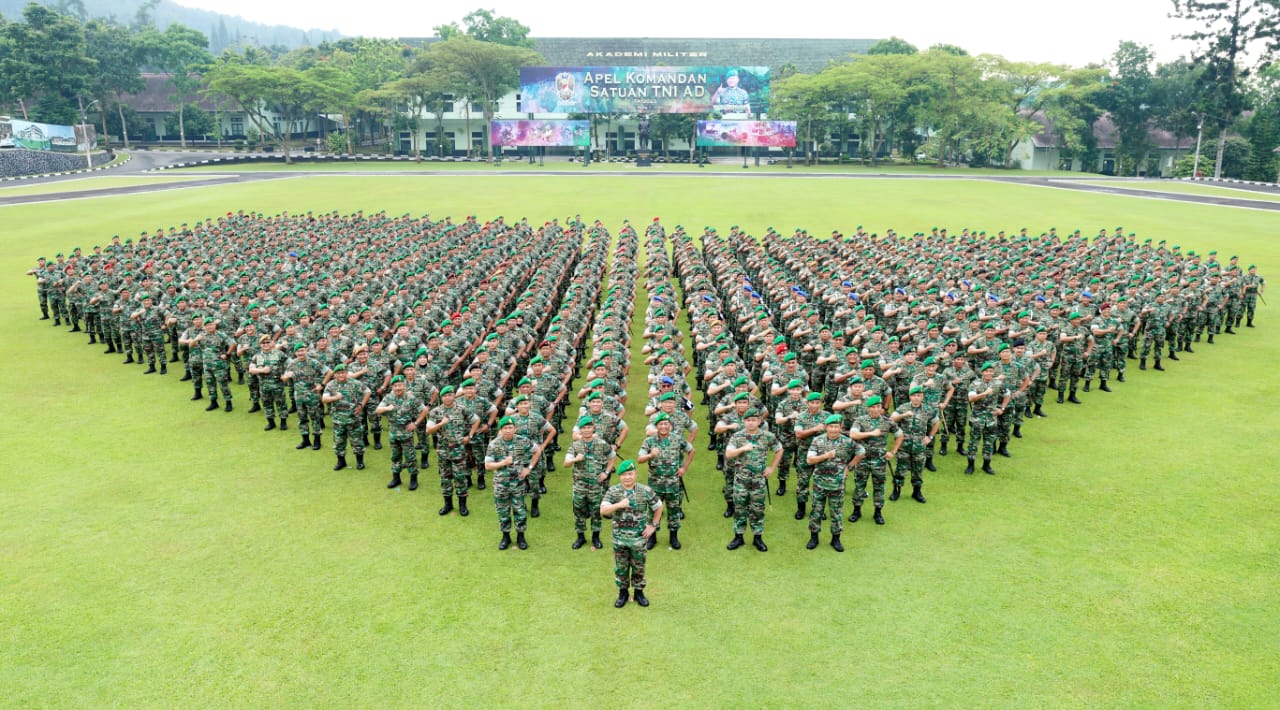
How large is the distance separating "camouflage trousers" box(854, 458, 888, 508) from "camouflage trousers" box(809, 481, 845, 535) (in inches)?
29.0

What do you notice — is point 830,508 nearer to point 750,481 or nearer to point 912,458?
point 750,481

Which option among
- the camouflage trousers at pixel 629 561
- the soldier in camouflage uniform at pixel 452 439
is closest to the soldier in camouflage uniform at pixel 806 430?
the camouflage trousers at pixel 629 561

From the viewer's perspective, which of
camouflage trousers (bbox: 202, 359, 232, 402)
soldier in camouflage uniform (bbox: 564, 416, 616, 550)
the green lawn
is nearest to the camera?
soldier in camouflage uniform (bbox: 564, 416, 616, 550)

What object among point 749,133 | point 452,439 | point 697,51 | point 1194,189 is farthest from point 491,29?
point 452,439

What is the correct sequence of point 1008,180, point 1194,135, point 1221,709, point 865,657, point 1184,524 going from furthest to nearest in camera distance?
point 1194,135, point 1008,180, point 1184,524, point 865,657, point 1221,709

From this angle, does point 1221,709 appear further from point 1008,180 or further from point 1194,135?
point 1194,135

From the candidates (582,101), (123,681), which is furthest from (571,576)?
(582,101)

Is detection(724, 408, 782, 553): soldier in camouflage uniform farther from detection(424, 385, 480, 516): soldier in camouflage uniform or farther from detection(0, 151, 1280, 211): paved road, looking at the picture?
detection(0, 151, 1280, 211): paved road

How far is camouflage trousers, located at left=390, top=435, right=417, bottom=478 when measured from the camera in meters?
11.3

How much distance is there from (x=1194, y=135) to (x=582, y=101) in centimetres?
6285

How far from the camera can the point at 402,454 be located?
11445 millimetres

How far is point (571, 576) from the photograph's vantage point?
29.8ft

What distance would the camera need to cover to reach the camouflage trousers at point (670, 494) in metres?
9.50

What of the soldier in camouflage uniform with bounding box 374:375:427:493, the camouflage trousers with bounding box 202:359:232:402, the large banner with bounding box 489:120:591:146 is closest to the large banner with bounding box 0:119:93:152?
the large banner with bounding box 489:120:591:146
